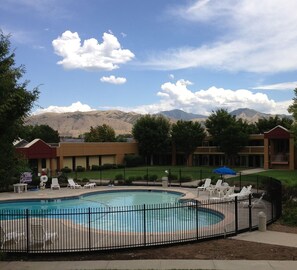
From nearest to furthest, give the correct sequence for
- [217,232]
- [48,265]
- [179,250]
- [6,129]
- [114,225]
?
[6,129] → [48,265] → [179,250] → [217,232] → [114,225]

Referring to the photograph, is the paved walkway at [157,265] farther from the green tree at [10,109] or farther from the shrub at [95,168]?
the shrub at [95,168]

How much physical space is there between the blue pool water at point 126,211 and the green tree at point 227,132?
28.6 m

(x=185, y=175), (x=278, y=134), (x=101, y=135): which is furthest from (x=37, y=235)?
(x=101, y=135)

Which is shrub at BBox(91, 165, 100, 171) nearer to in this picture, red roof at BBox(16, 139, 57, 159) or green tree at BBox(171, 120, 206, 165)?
red roof at BBox(16, 139, 57, 159)

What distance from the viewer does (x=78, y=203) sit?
30.2m

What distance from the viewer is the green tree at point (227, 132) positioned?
61.3 meters

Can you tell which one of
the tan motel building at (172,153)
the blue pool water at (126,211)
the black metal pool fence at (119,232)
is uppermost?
the tan motel building at (172,153)

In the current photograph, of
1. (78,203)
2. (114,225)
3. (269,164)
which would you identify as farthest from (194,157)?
(114,225)

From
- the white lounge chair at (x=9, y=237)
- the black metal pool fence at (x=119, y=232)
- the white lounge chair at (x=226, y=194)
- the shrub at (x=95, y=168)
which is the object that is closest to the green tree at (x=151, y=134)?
the shrub at (x=95, y=168)

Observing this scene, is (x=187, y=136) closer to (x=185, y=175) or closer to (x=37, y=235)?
(x=185, y=175)

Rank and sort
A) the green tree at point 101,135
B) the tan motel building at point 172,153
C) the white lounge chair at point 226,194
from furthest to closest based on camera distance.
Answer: the green tree at point 101,135 → the tan motel building at point 172,153 → the white lounge chair at point 226,194

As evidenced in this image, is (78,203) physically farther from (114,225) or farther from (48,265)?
(48,265)

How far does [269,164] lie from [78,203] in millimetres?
37660

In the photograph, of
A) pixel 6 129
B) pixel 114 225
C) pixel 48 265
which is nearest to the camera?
pixel 6 129
